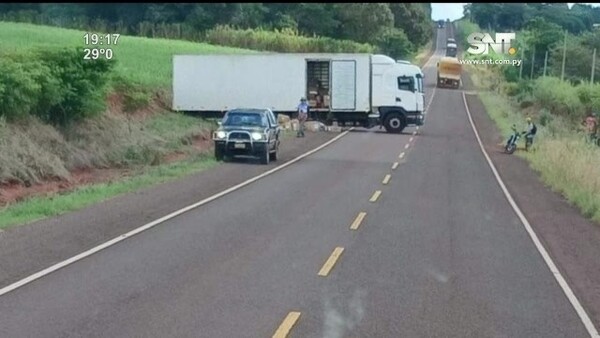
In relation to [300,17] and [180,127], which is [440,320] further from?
[300,17]

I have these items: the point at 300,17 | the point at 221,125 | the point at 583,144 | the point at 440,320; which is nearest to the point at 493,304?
the point at 440,320

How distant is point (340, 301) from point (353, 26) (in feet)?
318

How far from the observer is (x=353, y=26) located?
107 metres

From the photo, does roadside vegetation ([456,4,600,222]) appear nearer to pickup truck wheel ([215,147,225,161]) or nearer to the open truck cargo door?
the open truck cargo door

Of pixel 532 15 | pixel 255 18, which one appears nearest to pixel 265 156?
pixel 255 18

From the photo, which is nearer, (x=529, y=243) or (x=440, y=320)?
(x=440, y=320)

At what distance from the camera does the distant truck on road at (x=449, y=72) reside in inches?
3656

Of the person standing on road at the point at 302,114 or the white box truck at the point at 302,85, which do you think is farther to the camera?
the white box truck at the point at 302,85

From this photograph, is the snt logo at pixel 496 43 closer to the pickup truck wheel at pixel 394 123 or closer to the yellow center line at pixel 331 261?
the pickup truck wheel at pixel 394 123

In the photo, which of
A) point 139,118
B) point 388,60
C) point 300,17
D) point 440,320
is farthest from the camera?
point 300,17

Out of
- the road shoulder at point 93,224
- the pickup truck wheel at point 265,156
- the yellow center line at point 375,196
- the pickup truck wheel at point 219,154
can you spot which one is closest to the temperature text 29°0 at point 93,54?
the pickup truck wheel at point 219,154

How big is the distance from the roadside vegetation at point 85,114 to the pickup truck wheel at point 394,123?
9404mm

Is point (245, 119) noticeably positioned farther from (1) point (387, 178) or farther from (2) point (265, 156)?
(1) point (387, 178)

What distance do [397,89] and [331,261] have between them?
36.5 meters
